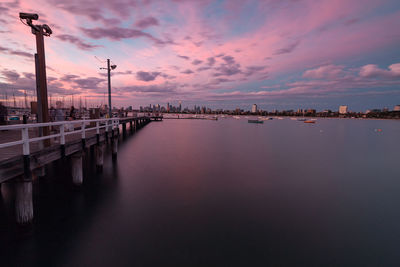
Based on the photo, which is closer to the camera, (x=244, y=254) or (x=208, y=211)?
(x=244, y=254)

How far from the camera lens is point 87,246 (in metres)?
7.25

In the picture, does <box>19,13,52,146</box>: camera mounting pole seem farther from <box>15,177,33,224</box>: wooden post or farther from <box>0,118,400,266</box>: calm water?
<box>0,118,400,266</box>: calm water

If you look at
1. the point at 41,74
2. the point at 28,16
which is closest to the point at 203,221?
the point at 41,74

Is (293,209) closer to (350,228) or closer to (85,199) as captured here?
(350,228)

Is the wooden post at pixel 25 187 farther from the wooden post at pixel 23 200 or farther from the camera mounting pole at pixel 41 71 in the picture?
the camera mounting pole at pixel 41 71

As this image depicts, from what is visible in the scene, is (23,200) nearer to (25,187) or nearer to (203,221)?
(25,187)

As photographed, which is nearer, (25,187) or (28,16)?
(25,187)

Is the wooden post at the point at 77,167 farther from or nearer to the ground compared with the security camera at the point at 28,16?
nearer to the ground

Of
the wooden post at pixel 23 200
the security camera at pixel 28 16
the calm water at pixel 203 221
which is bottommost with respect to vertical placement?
the calm water at pixel 203 221

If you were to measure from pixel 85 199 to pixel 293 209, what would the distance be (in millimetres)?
11639

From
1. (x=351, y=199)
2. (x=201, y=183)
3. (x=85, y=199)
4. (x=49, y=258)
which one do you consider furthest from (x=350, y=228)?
(x=85, y=199)

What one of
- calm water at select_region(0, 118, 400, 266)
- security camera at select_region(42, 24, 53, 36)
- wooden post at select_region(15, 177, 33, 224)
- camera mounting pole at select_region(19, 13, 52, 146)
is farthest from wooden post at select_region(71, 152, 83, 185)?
security camera at select_region(42, 24, 53, 36)

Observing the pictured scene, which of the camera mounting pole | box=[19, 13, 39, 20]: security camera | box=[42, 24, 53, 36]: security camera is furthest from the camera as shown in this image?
box=[42, 24, 53, 36]: security camera

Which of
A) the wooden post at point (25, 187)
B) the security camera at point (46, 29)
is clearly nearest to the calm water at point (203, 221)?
the wooden post at point (25, 187)
